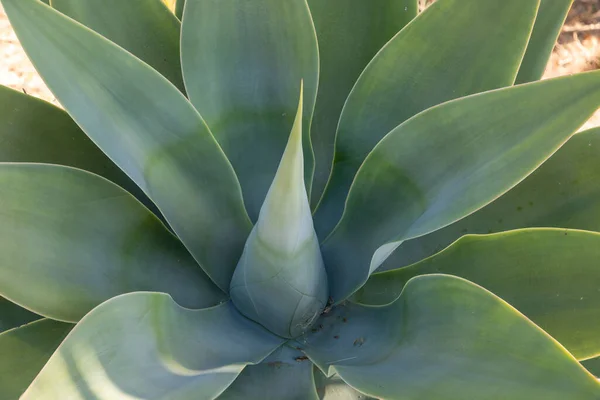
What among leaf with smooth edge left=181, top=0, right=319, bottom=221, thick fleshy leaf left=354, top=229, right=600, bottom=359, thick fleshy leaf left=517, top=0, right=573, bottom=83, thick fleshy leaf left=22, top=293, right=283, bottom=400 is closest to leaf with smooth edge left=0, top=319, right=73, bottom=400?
thick fleshy leaf left=22, top=293, right=283, bottom=400

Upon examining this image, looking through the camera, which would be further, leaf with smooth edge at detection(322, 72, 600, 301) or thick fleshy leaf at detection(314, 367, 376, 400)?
thick fleshy leaf at detection(314, 367, 376, 400)

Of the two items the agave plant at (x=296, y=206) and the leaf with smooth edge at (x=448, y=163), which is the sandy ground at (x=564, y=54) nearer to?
the agave plant at (x=296, y=206)

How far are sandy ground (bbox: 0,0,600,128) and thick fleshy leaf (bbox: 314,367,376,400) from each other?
113 cm

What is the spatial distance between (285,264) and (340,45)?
398mm

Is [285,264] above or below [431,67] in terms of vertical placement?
below

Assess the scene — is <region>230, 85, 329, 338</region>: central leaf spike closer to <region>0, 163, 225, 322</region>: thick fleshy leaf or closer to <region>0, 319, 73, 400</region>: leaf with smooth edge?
<region>0, 163, 225, 322</region>: thick fleshy leaf

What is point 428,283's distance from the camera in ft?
2.19

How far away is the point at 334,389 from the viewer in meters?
0.87

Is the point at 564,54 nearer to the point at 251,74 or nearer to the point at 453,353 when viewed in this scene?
the point at 251,74

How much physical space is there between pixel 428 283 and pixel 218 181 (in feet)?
1.06

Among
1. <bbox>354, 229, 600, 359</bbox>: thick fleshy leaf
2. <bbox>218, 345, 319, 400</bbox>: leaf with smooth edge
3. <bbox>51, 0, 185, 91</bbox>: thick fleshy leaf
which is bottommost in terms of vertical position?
<bbox>218, 345, 319, 400</bbox>: leaf with smooth edge

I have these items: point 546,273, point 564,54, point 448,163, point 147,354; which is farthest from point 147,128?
point 564,54

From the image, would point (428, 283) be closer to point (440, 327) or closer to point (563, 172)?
point (440, 327)

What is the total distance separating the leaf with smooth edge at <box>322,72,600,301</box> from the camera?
24.8 inches
